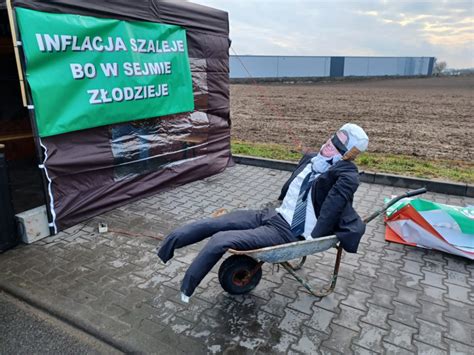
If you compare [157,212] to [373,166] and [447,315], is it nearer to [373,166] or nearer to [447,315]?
[447,315]

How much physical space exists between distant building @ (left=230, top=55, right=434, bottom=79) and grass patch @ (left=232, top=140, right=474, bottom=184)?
33.6 metres

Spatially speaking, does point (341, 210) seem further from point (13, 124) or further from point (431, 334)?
point (13, 124)

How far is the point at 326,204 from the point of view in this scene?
2895mm

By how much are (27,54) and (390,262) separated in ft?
14.5

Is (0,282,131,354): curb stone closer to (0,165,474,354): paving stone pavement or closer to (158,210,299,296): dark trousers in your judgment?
(0,165,474,354): paving stone pavement

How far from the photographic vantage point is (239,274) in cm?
318

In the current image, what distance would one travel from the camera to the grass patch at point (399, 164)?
646 centimetres

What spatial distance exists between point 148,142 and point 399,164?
4.79m

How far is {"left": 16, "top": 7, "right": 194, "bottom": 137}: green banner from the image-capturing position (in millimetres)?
4016

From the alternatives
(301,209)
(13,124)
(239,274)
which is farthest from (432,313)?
(13,124)

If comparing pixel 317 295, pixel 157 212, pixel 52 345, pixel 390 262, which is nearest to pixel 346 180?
pixel 317 295

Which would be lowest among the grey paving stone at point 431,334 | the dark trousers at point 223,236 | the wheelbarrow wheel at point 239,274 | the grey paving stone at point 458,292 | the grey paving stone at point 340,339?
the grey paving stone at point 458,292

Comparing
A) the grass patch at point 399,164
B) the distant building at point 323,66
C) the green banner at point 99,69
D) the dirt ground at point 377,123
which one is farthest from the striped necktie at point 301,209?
the distant building at point 323,66

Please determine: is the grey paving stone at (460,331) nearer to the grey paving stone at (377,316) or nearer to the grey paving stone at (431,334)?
the grey paving stone at (431,334)
